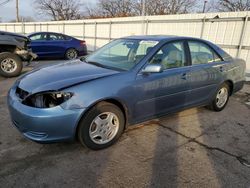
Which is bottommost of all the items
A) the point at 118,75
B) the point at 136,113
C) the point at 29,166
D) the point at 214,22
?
the point at 29,166

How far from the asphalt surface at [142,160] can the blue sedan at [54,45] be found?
25.0 feet

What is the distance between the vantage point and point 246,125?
13.4ft

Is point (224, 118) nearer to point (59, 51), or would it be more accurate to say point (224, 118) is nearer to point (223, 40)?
point (223, 40)

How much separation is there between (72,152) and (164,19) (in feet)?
27.7

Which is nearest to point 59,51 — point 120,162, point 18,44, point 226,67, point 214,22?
point 18,44

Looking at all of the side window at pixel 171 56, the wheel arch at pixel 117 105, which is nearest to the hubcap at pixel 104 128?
the wheel arch at pixel 117 105

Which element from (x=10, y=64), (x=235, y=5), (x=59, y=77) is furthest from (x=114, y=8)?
(x=59, y=77)

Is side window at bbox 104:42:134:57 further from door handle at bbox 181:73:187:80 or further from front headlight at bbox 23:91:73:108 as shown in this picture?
front headlight at bbox 23:91:73:108

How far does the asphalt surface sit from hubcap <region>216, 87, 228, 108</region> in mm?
824

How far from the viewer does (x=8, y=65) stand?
6957 millimetres

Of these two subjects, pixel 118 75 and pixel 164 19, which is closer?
pixel 118 75

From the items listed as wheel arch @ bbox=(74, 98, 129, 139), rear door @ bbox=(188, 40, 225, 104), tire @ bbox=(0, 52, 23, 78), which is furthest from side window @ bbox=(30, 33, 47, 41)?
wheel arch @ bbox=(74, 98, 129, 139)

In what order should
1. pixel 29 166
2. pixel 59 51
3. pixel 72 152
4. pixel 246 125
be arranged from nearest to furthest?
pixel 29 166 → pixel 72 152 → pixel 246 125 → pixel 59 51

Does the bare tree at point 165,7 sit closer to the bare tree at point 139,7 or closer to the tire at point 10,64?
the bare tree at point 139,7
